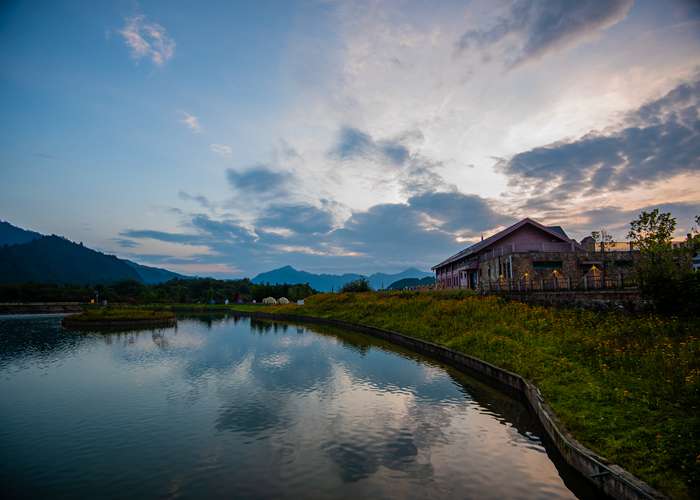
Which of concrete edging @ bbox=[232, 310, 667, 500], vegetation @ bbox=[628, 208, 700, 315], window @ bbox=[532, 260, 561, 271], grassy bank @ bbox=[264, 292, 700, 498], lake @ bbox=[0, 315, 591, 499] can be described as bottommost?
lake @ bbox=[0, 315, 591, 499]

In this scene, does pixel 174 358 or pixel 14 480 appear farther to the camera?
pixel 174 358

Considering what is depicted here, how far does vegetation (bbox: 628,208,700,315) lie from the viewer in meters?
19.2

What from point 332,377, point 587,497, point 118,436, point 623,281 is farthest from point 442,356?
point 118,436

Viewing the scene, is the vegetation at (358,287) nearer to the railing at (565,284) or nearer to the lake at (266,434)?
the railing at (565,284)

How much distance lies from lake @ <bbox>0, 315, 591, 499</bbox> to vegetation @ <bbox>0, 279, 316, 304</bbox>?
101m

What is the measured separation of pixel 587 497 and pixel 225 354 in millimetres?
24957

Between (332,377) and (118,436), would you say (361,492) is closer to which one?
(118,436)

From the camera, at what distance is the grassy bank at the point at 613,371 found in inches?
360

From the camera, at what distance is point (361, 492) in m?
9.17

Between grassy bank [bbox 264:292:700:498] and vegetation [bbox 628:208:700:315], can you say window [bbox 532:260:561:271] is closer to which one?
grassy bank [bbox 264:292:700:498]

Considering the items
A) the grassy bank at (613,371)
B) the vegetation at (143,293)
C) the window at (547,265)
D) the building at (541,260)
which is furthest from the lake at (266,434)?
the vegetation at (143,293)

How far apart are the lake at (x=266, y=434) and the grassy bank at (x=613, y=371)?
144cm

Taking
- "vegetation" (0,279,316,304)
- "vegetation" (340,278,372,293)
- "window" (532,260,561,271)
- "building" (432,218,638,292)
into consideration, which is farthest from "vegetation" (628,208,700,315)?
"vegetation" (0,279,316,304)

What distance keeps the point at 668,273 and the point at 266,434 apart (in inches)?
779
